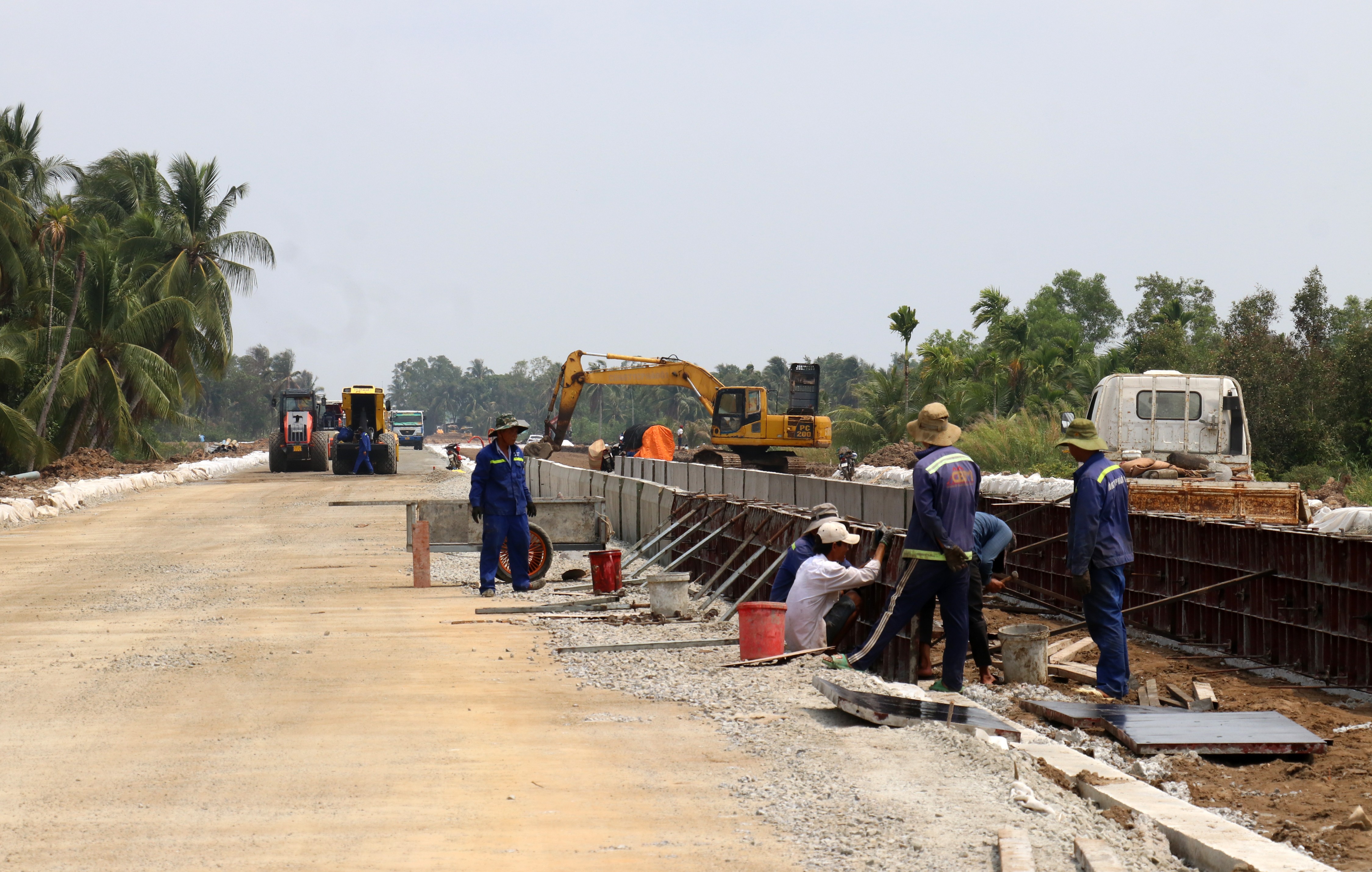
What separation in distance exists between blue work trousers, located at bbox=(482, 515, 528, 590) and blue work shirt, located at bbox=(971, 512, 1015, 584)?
605 centimetres

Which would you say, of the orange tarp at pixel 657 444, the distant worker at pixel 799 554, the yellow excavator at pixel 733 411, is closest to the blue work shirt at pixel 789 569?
the distant worker at pixel 799 554

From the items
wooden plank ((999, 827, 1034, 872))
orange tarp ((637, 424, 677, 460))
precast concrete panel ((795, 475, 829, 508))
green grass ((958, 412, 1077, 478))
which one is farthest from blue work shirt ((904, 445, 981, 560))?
orange tarp ((637, 424, 677, 460))

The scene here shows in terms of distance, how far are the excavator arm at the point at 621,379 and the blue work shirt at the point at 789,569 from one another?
1056 inches

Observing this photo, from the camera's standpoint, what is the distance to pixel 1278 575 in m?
9.94

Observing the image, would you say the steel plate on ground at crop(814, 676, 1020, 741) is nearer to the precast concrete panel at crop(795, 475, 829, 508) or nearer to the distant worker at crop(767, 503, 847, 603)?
the distant worker at crop(767, 503, 847, 603)

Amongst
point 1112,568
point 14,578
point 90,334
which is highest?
point 90,334

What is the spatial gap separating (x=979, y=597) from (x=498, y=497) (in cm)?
637

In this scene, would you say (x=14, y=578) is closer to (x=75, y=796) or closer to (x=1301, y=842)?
(x=75, y=796)

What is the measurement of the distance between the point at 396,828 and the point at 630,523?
48.2 feet

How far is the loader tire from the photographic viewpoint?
44.1 meters

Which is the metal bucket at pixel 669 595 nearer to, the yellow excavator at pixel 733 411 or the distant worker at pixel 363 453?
the yellow excavator at pixel 733 411

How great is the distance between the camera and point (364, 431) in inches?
1705

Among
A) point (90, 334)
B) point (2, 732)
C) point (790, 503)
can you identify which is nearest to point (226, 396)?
point (90, 334)

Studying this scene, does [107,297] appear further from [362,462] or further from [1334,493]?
[1334,493]
